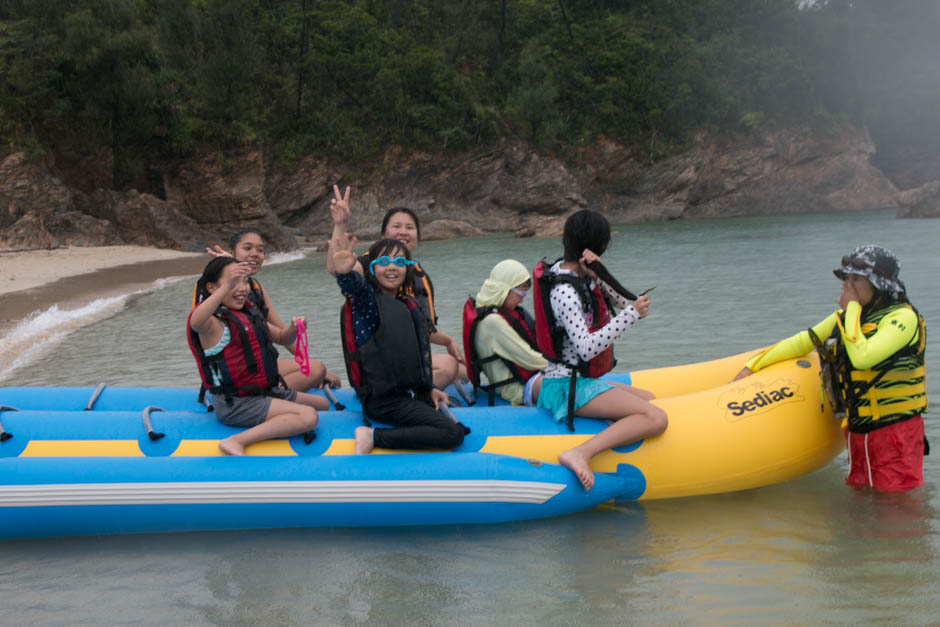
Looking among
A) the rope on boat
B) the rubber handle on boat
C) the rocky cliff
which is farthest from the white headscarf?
the rocky cliff

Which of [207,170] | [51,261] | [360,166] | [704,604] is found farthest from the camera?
[360,166]

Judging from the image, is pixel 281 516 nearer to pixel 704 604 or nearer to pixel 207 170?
pixel 704 604

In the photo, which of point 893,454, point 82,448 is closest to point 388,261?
point 82,448

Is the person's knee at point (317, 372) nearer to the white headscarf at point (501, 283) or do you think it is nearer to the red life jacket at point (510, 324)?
the red life jacket at point (510, 324)

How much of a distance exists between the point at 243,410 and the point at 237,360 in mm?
204

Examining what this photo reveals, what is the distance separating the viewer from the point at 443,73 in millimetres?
33156

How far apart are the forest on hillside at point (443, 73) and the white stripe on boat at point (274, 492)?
22.0m

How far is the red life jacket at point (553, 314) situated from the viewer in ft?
9.77

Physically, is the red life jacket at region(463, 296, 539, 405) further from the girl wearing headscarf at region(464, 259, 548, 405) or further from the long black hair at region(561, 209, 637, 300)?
the long black hair at region(561, 209, 637, 300)

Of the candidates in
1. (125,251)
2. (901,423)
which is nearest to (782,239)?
(125,251)

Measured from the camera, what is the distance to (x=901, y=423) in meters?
2.99

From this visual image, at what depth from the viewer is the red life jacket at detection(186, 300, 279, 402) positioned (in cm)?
317

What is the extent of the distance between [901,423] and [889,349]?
322 mm

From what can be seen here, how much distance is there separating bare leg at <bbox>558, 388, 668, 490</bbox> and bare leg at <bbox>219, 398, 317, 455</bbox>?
102cm
